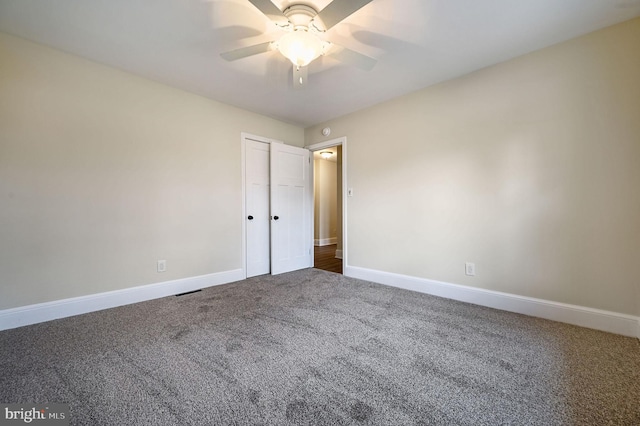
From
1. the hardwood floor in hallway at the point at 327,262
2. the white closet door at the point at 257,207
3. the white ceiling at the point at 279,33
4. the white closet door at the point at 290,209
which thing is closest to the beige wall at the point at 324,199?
the hardwood floor in hallway at the point at 327,262

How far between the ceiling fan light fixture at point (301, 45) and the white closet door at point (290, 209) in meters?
2.03

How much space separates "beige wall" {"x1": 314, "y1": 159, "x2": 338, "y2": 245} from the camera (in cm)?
695

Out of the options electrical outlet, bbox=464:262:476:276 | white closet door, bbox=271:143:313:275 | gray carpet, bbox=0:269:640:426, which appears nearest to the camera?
gray carpet, bbox=0:269:640:426

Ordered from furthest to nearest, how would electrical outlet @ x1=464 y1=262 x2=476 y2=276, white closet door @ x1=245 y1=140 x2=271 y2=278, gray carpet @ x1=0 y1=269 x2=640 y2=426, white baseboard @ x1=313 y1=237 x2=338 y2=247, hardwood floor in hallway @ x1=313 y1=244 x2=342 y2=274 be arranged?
white baseboard @ x1=313 y1=237 x2=338 y2=247 → hardwood floor in hallway @ x1=313 y1=244 x2=342 y2=274 → white closet door @ x1=245 y1=140 x2=271 y2=278 → electrical outlet @ x1=464 y1=262 x2=476 y2=276 → gray carpet @ x1=0 y1=269 x2=640 y2=426

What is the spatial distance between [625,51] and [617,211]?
4.15ft

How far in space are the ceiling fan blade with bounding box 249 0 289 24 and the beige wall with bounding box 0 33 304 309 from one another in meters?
2.00

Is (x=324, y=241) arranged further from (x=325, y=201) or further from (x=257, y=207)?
(x=257, y=207)

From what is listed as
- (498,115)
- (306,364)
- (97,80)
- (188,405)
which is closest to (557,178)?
(498,115)

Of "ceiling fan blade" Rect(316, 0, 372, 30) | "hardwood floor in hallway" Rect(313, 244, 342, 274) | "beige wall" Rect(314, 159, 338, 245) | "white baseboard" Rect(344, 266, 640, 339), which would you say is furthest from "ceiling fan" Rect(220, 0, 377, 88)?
"beige wall" Rect(314, 159, 338, 245)

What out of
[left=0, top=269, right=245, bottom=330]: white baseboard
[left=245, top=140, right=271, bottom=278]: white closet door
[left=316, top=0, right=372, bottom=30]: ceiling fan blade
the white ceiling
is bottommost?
[left=0, top=269, right=245, bottom=330]: white baseboard

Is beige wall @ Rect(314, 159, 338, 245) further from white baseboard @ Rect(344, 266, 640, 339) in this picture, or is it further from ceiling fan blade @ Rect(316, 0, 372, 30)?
ceiling fan blade @ Rect(316, 0, 372, 30)

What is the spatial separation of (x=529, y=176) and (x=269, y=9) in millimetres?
2588

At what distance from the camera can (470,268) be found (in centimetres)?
269

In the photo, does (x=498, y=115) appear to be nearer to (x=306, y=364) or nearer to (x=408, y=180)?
(x=408, y=180)
